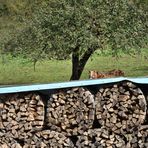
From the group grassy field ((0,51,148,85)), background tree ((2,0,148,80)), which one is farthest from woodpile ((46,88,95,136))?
grassy field ((0,51,148,85))

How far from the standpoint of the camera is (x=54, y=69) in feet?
98.3

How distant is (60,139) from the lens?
9.86 m

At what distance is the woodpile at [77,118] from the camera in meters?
9.73

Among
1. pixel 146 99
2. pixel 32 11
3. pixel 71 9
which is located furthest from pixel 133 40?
pixel 146 99

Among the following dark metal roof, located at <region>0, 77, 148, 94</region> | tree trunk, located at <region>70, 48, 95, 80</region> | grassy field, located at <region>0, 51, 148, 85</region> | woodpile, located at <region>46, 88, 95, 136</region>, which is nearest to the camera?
dark metal roof, located at <region>0, 77, 148, 94</region>


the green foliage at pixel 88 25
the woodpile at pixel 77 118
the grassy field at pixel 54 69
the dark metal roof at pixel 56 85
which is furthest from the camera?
the grassy field at pixel 54 69

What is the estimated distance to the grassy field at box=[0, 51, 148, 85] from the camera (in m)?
25.9

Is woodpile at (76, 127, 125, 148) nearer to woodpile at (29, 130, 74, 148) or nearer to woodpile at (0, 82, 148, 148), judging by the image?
woodpile at (0, 82, 148, 148)

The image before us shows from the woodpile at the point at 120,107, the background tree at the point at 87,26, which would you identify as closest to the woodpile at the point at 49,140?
the woodpile at the point at 120,107

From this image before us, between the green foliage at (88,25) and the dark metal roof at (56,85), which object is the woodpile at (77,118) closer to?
the dark metal roof at (56,85)

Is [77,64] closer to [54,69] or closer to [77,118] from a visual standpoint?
[54,69]

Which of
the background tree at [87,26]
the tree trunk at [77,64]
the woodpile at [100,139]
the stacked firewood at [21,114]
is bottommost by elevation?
the woodpile at [100,139]

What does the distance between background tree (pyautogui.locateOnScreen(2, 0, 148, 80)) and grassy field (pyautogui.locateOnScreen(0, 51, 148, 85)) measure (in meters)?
4.78

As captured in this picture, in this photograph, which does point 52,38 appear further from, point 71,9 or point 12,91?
point 12,91
